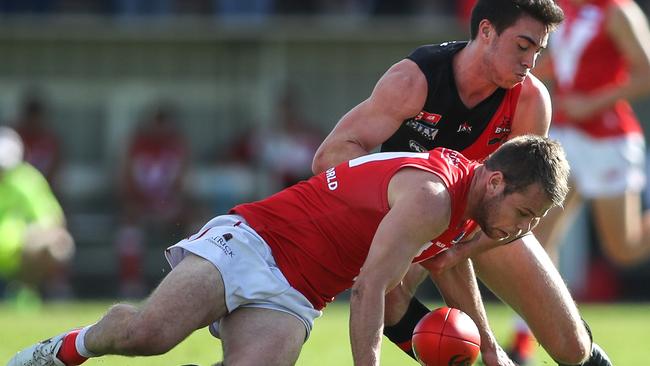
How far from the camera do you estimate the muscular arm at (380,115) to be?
641 centimetres

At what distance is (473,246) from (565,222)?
110 inches

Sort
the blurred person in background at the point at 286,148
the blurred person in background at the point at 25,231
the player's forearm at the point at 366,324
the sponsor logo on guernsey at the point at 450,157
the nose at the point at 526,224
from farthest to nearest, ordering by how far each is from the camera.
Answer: the blurred person in background at the point at 286,148
the blurred person in background at the point at 25,231
the sponsor logo on guernsey at the point at 450,157
the nose at the point at 526,224
the player's forearm at the point at 366,324

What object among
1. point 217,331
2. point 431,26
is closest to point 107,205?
point 431,26

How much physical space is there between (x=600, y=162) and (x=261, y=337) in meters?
4.07

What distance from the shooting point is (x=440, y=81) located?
6.47 m

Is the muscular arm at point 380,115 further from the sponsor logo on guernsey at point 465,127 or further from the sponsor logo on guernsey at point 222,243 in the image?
the sponsor logo on guernsey at point 222,243

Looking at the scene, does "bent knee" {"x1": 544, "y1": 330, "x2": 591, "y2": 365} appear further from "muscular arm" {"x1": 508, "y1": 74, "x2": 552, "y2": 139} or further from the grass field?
the grass field

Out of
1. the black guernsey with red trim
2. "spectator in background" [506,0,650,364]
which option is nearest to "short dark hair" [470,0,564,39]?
the black guernsey with red trim

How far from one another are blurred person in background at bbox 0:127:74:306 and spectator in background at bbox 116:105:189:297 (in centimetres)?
222

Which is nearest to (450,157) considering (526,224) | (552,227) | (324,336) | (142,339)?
(526,224)

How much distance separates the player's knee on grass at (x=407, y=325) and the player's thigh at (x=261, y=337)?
783 millimetres

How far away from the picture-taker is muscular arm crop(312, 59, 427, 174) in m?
6.41

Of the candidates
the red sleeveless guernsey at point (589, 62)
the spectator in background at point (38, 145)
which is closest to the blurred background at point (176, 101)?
the spectator in background at point (38, 145)

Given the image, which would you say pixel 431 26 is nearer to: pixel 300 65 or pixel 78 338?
pixel 300 65
